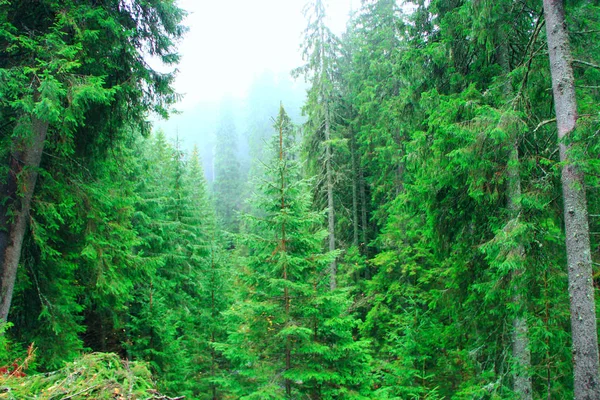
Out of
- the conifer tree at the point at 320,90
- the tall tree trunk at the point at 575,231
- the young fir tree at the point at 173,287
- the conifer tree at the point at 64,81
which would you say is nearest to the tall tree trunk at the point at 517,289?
the tall tree trunk at the point at 575,231

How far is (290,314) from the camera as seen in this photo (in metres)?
7.47

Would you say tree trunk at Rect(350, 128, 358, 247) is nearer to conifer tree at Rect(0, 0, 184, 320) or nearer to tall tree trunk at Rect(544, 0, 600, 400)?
conifer tree at Rect(0, 0, 184, 320)

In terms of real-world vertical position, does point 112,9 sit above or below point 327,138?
below

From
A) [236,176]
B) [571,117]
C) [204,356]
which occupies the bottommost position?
[204,356]

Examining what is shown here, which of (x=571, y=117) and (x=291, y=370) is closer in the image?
(x=571, y=117)

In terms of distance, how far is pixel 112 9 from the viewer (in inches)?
239

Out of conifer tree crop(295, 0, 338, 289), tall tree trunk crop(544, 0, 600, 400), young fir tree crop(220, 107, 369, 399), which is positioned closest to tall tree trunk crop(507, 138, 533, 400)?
tall tree trunk crop(544, 0, 600, 400)

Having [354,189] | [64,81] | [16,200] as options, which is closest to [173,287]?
[354,189]

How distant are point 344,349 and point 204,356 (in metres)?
8.89

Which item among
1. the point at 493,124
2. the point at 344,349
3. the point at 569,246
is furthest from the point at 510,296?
the point at 344,349

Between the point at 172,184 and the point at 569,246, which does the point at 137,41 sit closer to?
the point at 569,246

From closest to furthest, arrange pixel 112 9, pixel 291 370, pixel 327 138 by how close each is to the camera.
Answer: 1. pixel 112 9
2. pixel 291 370
3. pixel 327 138

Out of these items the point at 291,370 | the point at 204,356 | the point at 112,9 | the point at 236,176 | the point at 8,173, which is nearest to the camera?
the point at 8,173

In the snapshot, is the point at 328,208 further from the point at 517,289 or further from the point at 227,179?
the point at 227,179
